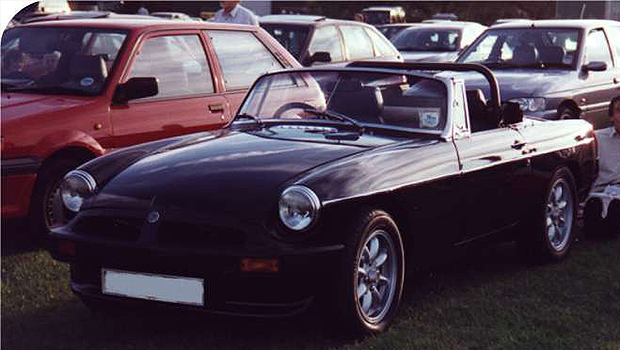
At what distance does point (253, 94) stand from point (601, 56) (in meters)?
6.97

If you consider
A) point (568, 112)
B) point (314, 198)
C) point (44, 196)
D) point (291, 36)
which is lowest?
point (568, 112)

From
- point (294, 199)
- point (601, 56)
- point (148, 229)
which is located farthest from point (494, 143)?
point (601, 56)

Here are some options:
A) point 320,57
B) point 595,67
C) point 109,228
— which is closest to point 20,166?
point 109,228

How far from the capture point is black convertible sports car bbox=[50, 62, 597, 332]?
4957 mm

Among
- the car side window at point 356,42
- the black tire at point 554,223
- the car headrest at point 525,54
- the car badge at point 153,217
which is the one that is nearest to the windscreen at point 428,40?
the car side window at point 356,42

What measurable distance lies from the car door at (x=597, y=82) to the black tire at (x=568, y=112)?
0.10 meters

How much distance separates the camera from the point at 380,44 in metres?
14.4

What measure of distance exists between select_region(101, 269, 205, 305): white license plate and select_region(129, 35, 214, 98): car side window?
311 centimetres

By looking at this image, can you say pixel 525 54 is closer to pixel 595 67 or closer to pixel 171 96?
pixel 595 67

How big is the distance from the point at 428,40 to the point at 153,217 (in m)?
16.3

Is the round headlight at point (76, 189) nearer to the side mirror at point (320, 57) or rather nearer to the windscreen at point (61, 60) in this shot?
the windscreen at point (61, 60)

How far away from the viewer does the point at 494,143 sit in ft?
21.5

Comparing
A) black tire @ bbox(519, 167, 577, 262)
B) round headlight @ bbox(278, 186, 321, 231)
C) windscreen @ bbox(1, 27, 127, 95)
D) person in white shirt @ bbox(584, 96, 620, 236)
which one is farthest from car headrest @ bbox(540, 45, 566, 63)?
round headlight @ bbox(278, 186, 321, 231)

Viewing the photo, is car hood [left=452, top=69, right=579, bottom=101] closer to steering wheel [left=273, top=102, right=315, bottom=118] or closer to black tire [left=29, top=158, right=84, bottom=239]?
steering wheel [left=273, top=102, right=315, bottom=118]
